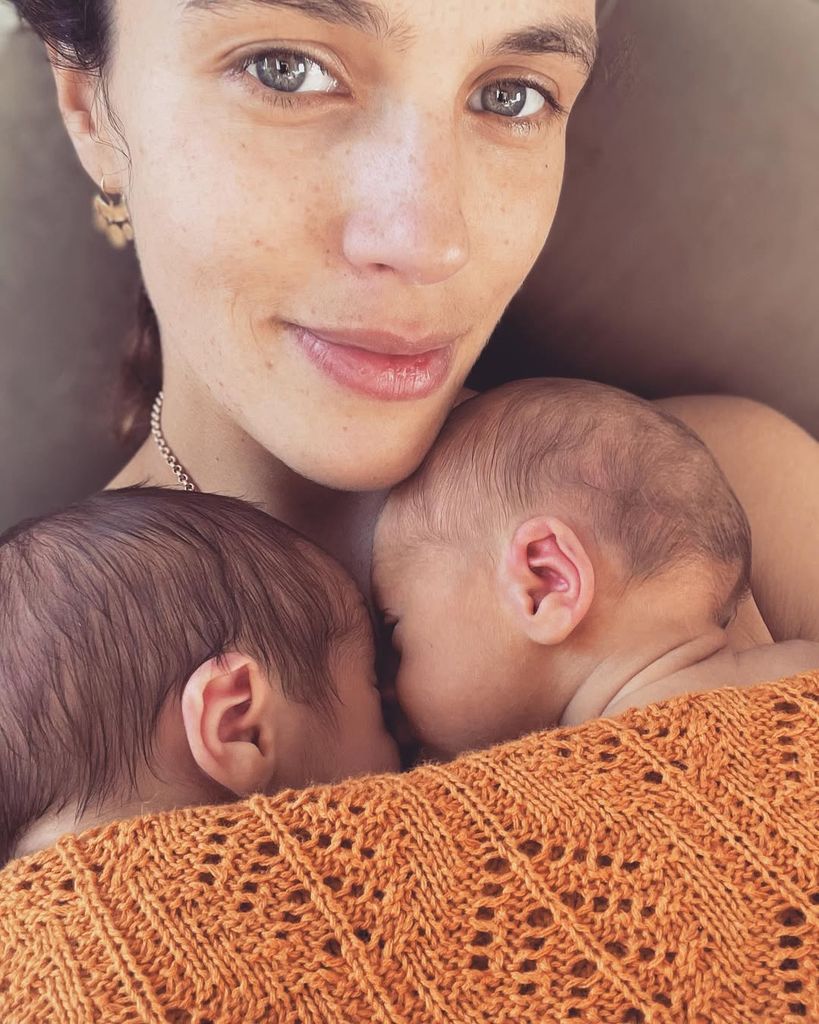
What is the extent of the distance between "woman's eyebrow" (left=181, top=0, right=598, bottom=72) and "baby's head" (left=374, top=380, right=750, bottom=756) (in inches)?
14.3

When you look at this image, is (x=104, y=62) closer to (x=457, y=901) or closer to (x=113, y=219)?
(x=113, y=219)

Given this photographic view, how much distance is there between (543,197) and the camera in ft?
3.32

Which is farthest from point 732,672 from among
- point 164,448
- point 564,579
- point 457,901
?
point 164,448

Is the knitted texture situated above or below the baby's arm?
below

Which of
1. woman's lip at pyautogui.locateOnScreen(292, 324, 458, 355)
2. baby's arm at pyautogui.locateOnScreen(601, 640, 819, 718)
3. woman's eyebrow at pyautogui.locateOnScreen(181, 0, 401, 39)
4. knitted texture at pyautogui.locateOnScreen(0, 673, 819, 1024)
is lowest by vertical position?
knitted texture at pyautogui.locateOnScreen(0, 673, 819, 1024)

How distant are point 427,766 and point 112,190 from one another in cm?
77

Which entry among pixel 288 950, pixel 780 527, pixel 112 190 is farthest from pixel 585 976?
pixel 112 190

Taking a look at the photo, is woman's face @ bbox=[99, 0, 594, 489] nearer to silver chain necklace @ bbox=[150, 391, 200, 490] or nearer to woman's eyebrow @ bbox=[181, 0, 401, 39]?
woman's eyebrow @ bbox=[181, 0, 401, 39]

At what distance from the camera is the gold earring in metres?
1.32

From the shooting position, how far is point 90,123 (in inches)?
43.6

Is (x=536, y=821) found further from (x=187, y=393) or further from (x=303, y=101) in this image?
(x=187, y=393)

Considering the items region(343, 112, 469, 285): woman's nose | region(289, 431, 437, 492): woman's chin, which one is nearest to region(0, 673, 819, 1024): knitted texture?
region(289, 431, 437, 492): woman's chin

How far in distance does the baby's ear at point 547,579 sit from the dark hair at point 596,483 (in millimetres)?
34

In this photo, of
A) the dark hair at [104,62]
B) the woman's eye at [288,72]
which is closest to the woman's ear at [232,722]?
the woman's eye at [288,72]
